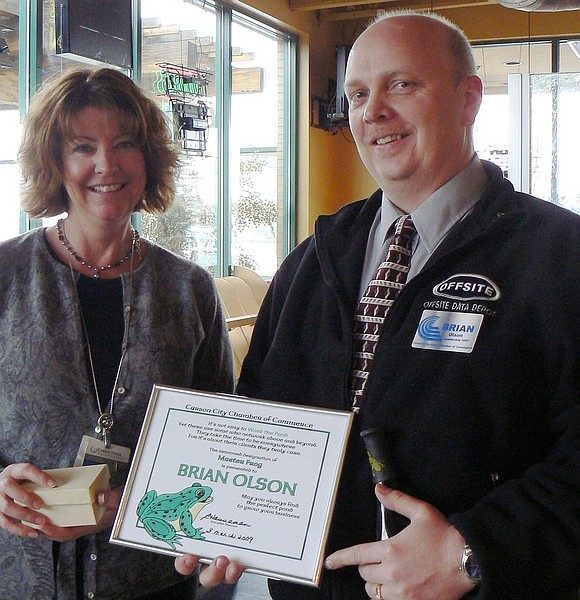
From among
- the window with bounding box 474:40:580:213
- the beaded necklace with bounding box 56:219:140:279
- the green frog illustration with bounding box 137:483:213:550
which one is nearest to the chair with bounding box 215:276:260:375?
the window with bounding box 474:40:580:213

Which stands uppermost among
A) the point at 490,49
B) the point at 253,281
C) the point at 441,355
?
the point at 490,49

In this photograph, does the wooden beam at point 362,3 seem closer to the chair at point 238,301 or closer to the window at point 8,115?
the chair at point 238,301

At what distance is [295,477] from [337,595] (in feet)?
0.86

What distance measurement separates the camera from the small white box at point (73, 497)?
153 cm

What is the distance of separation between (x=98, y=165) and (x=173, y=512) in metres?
0.83

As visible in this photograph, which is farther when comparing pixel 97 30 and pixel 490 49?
pixel 490 49

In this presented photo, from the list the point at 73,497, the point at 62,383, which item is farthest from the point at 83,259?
the point at 73,497

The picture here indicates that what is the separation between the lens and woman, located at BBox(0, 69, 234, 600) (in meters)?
1.74

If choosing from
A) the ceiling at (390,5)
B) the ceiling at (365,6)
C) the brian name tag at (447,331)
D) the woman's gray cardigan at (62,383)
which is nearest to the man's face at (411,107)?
the brian name tag at (447,331)

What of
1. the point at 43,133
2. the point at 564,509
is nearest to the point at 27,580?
the point at 43,133

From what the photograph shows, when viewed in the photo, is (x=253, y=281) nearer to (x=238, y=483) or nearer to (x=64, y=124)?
(x=64, y=124)

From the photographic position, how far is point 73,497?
1.53 meters

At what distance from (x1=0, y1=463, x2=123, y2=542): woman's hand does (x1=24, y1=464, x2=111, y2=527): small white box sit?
0.01 metres

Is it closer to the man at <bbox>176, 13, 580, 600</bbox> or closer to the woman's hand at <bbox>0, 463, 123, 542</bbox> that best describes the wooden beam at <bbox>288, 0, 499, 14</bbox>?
the man at <bbox>176, 13, 580, 600</bbox>
